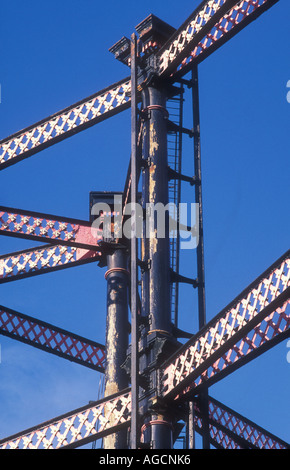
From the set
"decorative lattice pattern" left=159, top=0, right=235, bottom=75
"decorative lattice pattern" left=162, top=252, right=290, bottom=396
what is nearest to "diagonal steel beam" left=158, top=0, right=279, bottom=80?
"decorative lattice pattern" left=159, top=0, right=235, bottom=75

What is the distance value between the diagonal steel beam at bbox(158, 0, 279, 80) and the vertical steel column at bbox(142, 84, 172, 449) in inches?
27.8

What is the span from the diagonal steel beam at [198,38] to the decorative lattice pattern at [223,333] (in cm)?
635

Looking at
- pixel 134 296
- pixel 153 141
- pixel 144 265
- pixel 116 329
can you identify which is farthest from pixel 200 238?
pixel 134 296

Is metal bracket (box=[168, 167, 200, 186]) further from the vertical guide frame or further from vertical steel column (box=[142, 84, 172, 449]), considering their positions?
the vertical guide frame

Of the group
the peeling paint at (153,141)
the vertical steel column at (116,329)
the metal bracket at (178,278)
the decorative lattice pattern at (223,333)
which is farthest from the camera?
the peeling paint at (153,141)

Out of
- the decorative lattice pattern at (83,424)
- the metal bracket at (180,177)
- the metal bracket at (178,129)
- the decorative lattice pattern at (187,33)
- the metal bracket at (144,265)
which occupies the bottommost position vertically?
the decorative lattice pattern at (83,424)

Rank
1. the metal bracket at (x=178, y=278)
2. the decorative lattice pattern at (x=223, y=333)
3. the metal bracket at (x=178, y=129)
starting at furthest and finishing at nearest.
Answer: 1. the metal bracket at (x=178, y=129)
2. the metal bracket at (x=178, y=278)
3. the decorative lattice pattern at (x=223, y=333)

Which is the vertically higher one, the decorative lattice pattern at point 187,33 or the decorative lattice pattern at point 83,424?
the decorative lattice pattern at point 187,33

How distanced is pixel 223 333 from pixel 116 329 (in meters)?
5.55

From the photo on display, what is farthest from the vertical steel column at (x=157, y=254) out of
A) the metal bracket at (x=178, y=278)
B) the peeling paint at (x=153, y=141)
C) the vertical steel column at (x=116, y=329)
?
the vertical steel column at (x=116, y=329)

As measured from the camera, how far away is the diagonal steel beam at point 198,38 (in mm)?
20391

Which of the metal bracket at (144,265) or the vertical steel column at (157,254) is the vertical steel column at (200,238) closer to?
the vertical steel column at (157,254)
